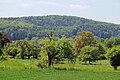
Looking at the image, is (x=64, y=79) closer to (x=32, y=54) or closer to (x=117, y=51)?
(x=117, y=51)

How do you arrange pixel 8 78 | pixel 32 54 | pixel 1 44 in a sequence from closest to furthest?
pixel 8 78 → pixel 1 44 → pixel 32 54

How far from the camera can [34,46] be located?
102 meters

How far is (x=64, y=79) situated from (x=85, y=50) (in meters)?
55.6

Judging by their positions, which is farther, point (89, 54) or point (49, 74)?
point (89, 54)

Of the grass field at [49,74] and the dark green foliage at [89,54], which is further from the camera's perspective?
the dark green foliage at [89,54]

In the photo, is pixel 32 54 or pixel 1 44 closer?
pixel 1 44

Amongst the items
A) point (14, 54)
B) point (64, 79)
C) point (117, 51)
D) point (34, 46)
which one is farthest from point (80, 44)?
point (64, 79)

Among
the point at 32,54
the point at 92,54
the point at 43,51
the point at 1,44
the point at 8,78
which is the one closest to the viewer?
the point at 8,78

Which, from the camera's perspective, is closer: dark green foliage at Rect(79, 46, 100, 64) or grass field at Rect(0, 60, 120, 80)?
grass field at Rect(0, 60, 120, 80)

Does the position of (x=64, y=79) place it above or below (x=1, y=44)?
below

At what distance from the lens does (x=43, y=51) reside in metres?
52.3

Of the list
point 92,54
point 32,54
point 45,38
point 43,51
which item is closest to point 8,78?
point 43,51

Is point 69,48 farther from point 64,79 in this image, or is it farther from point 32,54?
point 32,54

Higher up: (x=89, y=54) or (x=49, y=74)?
(x=89, y=54)
